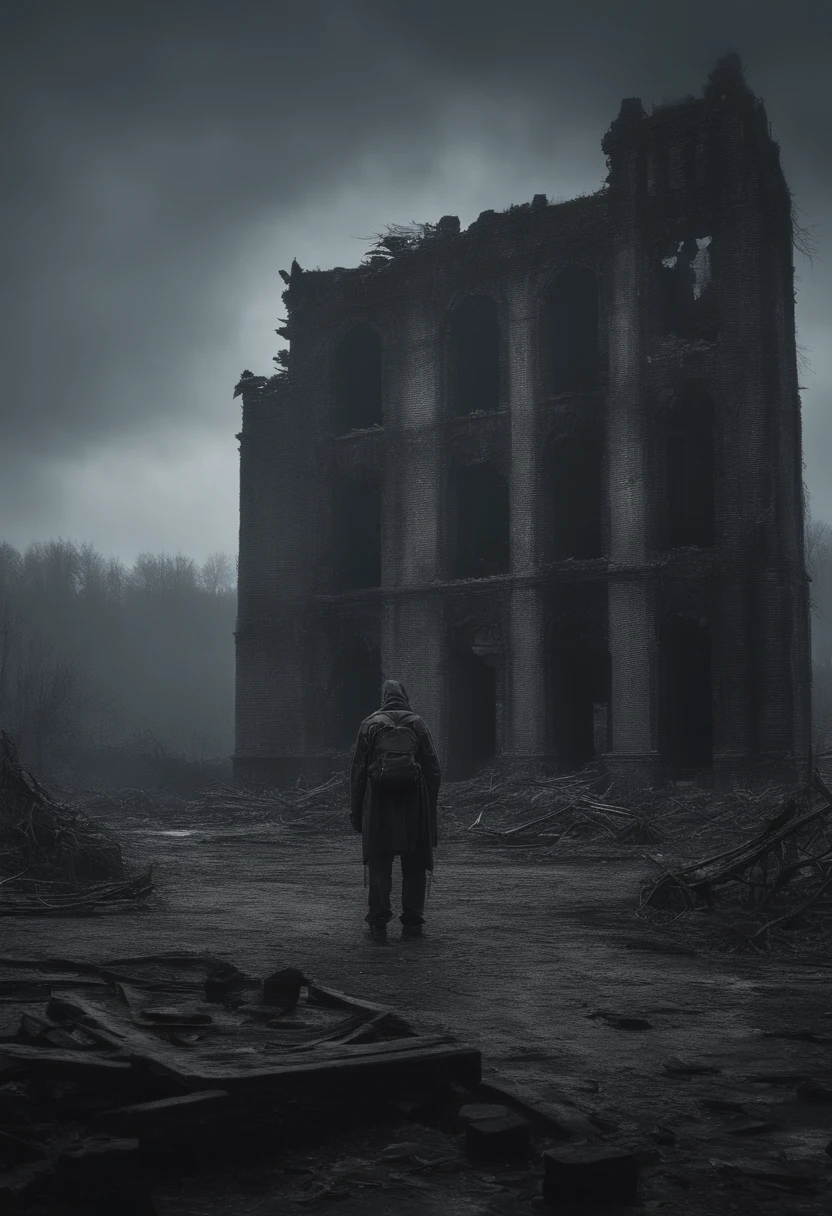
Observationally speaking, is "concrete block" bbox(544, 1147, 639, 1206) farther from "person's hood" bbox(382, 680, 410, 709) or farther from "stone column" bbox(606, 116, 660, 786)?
"stone column" bbox(606, 116, 660, 786)

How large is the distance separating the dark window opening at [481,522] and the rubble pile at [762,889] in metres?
19.8

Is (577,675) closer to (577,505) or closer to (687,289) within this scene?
(577,505)

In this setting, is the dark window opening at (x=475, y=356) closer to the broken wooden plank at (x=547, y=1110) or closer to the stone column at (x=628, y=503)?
the stone column at (x=628, y=503)

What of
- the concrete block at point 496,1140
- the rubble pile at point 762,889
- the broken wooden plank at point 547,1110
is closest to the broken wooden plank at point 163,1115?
the concrete block at point 496,1140

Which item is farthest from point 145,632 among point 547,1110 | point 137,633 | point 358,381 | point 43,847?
point 547,1110

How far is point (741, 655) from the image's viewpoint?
79.6ft

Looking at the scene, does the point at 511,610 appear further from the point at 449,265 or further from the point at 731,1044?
the point at 731,1044

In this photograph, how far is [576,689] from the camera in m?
28.0

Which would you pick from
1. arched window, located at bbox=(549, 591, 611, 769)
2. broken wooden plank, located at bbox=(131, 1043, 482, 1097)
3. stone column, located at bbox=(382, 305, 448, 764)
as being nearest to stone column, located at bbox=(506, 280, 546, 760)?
arched window, located at bbox=(549, 591, 611, 769)

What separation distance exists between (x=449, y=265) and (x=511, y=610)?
9.05 meters

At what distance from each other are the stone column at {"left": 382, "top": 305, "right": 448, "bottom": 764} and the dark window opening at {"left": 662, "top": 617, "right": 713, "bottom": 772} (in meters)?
5.44

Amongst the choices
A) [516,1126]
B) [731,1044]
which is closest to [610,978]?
[731,1044]

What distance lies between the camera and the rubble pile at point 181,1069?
3258mm

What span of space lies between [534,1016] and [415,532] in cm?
2384
